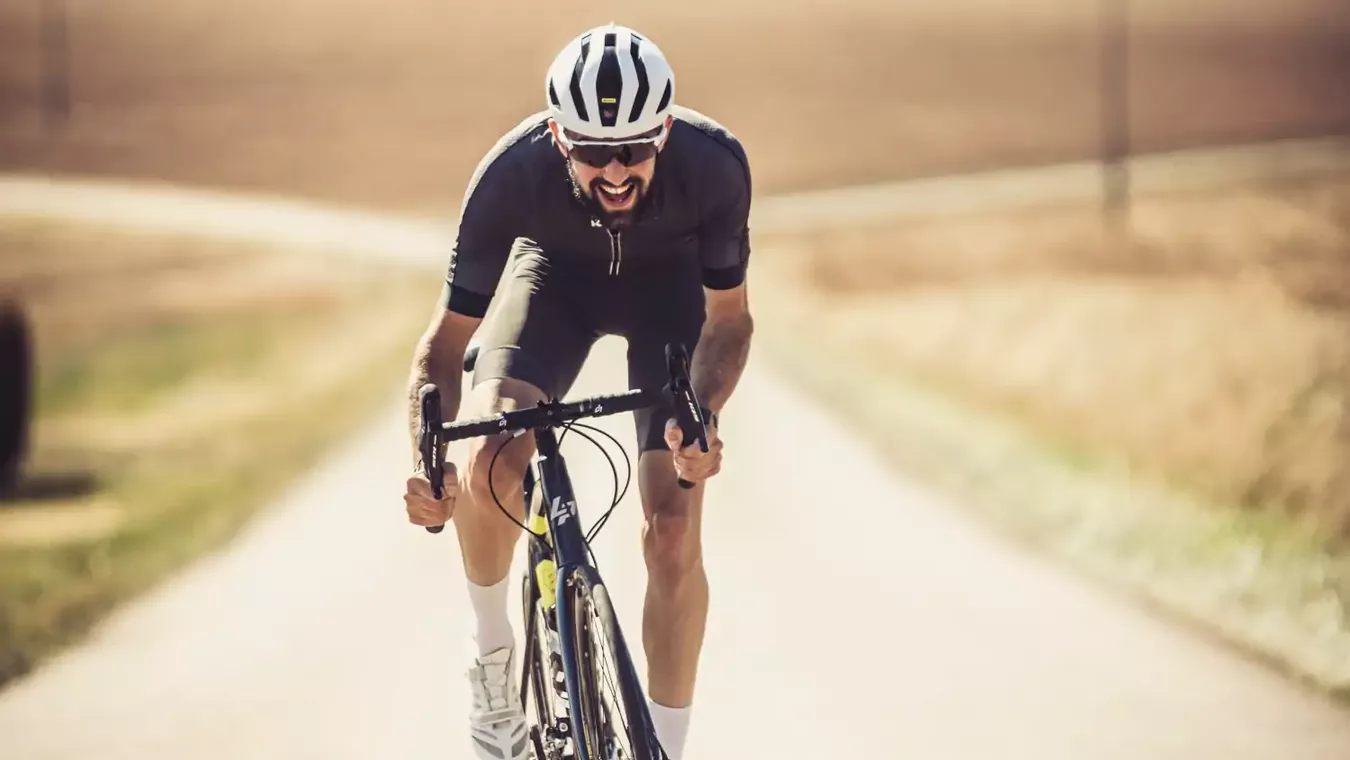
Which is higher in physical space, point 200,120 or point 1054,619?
point 200,120

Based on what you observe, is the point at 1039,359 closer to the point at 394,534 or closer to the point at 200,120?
the point at 394,534

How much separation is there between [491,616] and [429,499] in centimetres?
90

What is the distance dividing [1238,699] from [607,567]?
327 centimetres

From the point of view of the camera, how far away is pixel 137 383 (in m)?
21.0

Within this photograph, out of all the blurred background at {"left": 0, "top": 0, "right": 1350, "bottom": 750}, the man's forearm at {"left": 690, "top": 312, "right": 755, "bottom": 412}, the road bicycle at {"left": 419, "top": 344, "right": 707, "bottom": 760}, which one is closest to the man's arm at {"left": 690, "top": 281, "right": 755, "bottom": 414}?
the man's forearm at {"left": 690, "top": 312, "right": 755, "bottom": 412}

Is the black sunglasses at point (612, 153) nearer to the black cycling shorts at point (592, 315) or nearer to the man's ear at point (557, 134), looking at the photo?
the man's ear at point (557, 134)

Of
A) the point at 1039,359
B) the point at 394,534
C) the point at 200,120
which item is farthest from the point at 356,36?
the point at 394,534

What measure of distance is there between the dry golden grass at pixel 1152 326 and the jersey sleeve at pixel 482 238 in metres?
5.28

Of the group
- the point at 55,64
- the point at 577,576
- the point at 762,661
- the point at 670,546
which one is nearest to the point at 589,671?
the point at 577,576

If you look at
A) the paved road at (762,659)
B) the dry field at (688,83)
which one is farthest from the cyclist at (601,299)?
the dry field at (688,83)

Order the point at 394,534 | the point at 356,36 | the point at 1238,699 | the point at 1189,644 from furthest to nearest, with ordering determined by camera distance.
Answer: the point at 356,36 → the point at 394,534 → the point at 1189,644 → the point at 1238,699

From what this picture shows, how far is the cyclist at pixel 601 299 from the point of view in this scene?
4023mm

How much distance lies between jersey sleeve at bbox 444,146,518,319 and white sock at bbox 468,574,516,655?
82 cm

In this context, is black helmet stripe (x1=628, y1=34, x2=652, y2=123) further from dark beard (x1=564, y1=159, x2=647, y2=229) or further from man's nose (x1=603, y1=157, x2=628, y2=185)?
dark beard (x1=564, y1=159, x2=647, y2=229)
